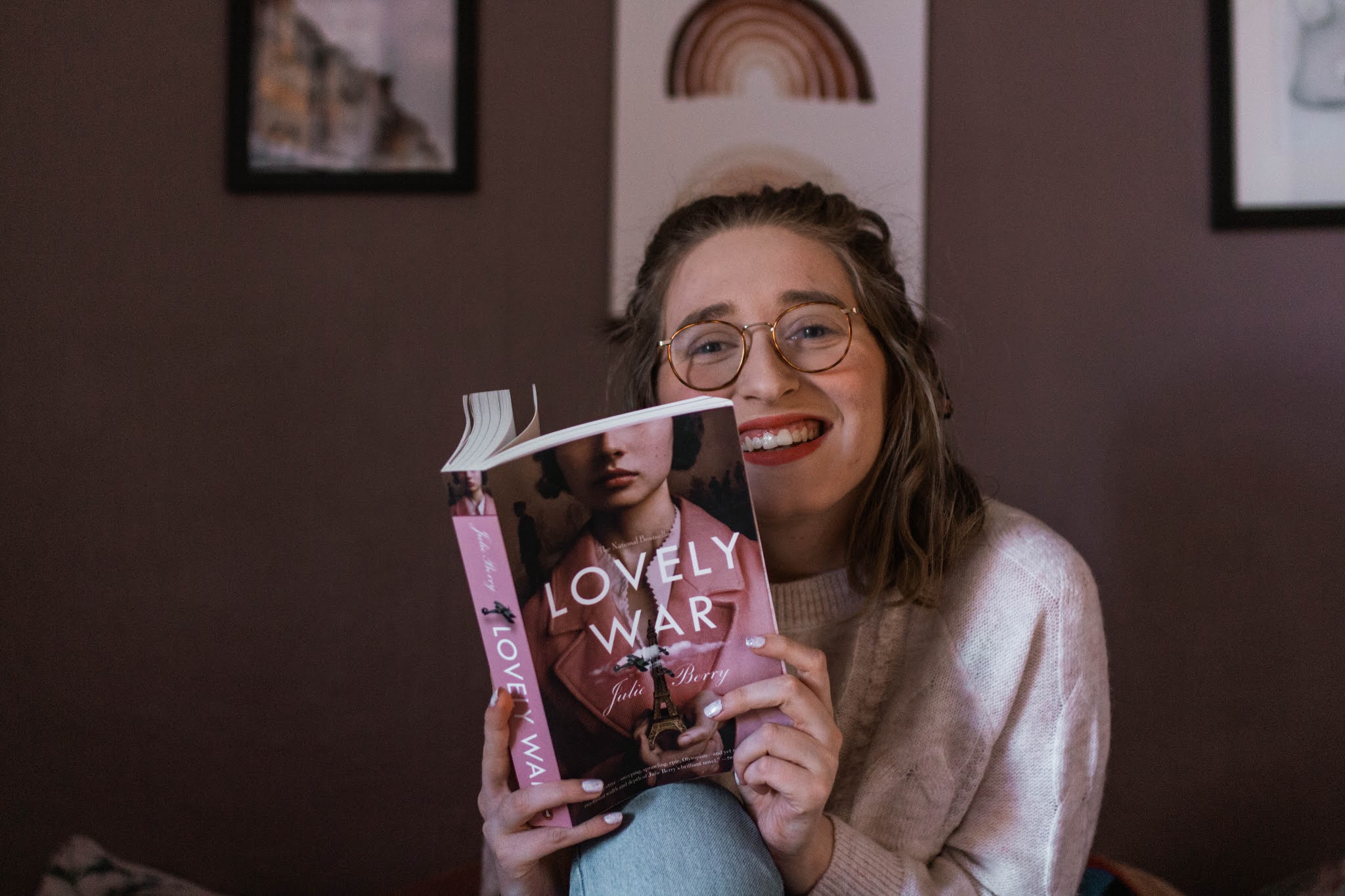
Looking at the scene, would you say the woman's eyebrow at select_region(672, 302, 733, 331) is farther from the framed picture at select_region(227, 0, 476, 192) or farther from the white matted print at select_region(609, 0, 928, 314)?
the framed picture at select_region(227, 0, 476, 192)

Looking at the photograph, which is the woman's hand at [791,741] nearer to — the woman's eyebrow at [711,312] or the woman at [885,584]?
the woman at [885,584]

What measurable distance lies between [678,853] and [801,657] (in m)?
0.18

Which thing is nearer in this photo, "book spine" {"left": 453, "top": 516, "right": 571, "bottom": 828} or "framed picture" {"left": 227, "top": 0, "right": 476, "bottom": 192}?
"book spine" {"left": 453, "top": 516, "right": 571, "bottom": 828}

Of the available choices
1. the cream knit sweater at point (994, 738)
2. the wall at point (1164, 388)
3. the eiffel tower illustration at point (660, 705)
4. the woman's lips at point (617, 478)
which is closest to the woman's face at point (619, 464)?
the woman's lips at point (617, 478)

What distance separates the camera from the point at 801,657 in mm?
689

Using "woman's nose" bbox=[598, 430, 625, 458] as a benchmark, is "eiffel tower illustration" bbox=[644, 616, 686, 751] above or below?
below

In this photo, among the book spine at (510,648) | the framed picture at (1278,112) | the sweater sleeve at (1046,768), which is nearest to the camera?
the book spine at (510,648)

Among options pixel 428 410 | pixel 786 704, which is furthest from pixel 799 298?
pixel 428 410

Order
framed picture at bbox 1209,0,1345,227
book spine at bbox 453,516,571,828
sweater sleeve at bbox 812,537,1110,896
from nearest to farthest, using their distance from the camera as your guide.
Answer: book spine at bbox 453,516,571,828
sweater sleeve at bbox 812,537,1110,896
framed picture at bbox 1209,0,1345,227

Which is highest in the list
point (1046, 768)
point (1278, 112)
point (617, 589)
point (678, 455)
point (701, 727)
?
point (1278, 112)

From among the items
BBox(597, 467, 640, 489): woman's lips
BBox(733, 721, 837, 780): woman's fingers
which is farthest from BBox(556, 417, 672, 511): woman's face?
BBox(733, 721, 837, 780): woman's fingers

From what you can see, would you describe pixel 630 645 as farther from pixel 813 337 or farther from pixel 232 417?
pixel 232 417

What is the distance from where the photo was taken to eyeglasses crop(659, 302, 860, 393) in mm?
907

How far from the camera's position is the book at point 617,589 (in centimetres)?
62
